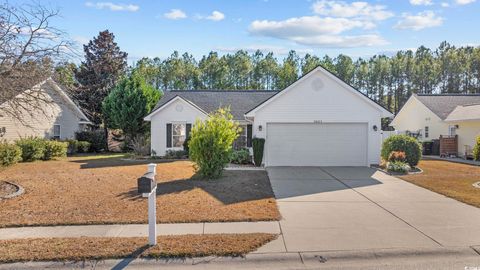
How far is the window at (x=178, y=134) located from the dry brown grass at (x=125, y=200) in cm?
787

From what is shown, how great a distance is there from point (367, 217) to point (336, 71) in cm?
4950

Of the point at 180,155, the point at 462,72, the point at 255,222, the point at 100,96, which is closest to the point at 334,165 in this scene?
the point at 180,155

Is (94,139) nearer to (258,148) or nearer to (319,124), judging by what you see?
(258,148)

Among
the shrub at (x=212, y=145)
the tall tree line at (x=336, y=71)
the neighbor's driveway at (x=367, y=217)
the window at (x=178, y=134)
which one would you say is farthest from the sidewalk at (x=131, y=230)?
the tall tree line at (x=336, y=71)

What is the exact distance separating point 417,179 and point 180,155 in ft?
42.9

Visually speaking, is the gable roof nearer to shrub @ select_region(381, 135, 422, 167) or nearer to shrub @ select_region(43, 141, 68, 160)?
shrub @ select_region(381, 135, 422, 167)

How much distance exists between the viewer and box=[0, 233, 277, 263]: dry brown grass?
5145mm

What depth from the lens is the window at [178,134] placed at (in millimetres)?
21406

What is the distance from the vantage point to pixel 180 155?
68.5 feet

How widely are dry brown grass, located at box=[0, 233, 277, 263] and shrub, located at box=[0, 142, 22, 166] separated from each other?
12.1 meters

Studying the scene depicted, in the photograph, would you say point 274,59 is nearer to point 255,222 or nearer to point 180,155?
point 180,155

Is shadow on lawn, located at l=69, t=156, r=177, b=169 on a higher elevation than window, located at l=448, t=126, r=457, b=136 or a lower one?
lower

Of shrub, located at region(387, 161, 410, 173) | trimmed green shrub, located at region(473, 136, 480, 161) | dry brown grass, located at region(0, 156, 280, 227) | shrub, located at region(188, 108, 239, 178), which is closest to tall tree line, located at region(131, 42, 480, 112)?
trimmed green shrub, located at region(473, 136, 480, 161)

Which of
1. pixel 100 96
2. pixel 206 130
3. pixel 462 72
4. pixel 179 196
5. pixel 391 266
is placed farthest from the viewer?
pixel 462 72
